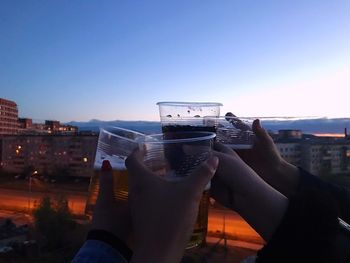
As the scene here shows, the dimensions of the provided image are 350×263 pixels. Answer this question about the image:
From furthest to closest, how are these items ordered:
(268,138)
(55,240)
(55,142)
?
(55,142) → (55,240) → (268,138)

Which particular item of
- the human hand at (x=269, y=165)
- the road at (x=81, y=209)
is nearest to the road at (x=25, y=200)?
the road at (x=81, y=209)

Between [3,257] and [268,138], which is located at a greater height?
[268,138]

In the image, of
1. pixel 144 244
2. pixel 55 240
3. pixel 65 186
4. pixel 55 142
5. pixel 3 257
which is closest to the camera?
pixel 144 244

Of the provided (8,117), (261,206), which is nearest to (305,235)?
(261,206)

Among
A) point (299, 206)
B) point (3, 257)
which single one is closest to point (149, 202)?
point (299, 206)

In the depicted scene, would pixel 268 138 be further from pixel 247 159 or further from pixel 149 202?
pixel 149 202

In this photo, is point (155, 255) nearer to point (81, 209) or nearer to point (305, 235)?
point (305, 235)

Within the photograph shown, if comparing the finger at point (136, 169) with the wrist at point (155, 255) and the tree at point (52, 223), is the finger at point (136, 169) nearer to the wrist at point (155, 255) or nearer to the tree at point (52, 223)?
the wrist at point (155, 255)
